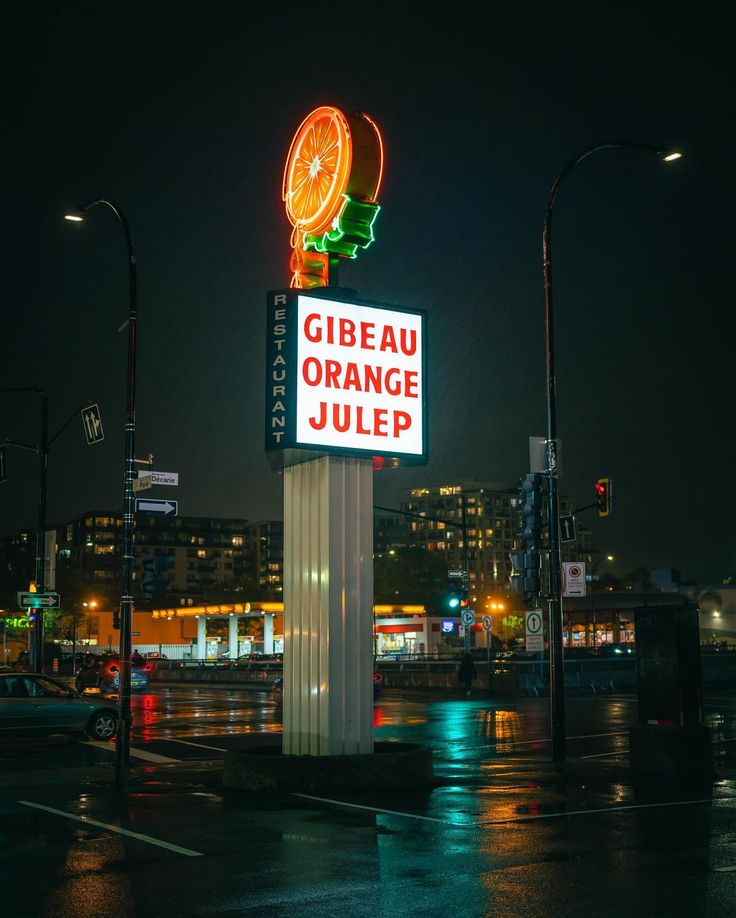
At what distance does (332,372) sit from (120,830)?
254 inches

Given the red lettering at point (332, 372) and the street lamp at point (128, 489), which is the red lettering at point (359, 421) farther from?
the street lamp at point (128, 489)

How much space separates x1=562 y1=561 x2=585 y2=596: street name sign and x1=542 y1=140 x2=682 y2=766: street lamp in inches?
127

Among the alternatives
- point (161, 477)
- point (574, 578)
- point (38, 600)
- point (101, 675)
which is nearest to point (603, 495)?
point (574, 578)

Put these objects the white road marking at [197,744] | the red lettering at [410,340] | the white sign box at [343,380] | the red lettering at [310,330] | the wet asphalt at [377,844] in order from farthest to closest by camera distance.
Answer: the white road marking at [197,744]
the red lettering at [410,340]
the red lettering at [310,330]
the white sign box at [343,380]
the wet asphalt at [377,844]

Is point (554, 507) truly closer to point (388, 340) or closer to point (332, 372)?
point (388, 340)

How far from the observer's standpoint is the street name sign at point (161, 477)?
64.5 feet

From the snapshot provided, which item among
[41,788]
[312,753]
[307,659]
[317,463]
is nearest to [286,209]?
[317,463]

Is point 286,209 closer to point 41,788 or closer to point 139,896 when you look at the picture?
point 41,788

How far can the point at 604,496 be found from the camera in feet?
77.8

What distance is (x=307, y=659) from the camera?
47.1ft

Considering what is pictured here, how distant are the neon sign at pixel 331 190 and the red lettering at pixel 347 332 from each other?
40.2 inches

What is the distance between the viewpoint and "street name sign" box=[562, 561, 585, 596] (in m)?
21.4

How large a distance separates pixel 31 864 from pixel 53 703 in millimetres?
13752

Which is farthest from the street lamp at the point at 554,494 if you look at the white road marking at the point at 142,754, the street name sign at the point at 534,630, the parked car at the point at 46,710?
the parked car at the point at 46,710
